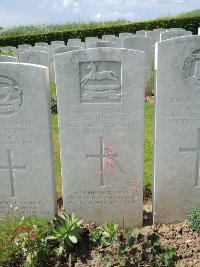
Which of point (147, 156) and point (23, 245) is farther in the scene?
point (147, 156)

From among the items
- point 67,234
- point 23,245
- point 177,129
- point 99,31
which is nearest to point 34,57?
point 177,129

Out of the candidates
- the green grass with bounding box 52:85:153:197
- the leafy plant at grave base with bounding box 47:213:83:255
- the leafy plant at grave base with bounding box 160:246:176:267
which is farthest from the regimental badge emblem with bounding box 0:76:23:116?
the leafy plant at grave base with bounding box 160:246:176:267

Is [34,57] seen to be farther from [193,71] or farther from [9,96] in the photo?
[193,71]

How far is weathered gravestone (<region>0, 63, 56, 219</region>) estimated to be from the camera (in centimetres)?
365

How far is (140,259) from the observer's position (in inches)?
A: 131

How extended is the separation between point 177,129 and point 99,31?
16665 millimetres

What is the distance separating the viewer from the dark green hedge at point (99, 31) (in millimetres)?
19250

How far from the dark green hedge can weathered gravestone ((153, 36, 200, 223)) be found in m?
16.4

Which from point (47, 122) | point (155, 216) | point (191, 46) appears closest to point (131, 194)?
point (155, 216)

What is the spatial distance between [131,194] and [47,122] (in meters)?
1.19

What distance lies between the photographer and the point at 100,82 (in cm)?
363

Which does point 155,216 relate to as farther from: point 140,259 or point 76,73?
point 76,73

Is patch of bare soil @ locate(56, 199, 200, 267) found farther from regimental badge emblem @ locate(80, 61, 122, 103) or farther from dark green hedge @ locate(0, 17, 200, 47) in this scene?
dark green hedge @ locate(0, 17, 200, 47)

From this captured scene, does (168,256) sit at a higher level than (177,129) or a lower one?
lower
